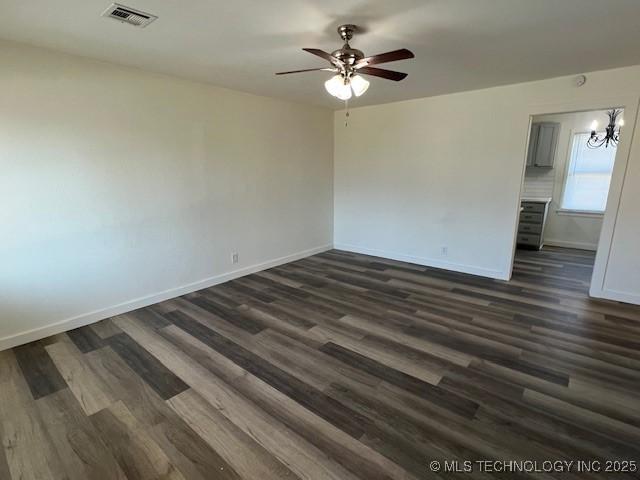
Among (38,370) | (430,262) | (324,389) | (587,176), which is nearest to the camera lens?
(324,389)

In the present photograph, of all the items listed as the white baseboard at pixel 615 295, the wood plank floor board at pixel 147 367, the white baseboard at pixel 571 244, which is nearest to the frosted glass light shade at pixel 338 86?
the wood plank floor board at pixel 147 367

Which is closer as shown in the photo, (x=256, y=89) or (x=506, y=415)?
(x=506, y=415)

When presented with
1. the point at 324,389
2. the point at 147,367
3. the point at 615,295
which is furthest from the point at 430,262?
the point at 147,367

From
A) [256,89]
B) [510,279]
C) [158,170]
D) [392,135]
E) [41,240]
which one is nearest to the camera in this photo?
[41,240]

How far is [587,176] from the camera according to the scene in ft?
18.5

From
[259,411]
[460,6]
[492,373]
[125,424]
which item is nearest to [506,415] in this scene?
[492,373]

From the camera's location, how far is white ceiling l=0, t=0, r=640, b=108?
1974 mm

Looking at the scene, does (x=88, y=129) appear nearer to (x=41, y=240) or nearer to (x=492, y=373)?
(x=41, y=240)

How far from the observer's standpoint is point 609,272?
3.53 m

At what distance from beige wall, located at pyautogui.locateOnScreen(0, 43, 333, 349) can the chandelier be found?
4892 mm

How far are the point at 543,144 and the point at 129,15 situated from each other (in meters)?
6.39

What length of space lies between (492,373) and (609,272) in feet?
7.76

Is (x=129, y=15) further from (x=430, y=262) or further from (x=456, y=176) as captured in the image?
(x=430, y=262)

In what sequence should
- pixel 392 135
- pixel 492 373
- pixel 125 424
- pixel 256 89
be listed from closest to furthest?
pixel 125 424, pixel 492 373, pixel 256 89, pixel 392 135
